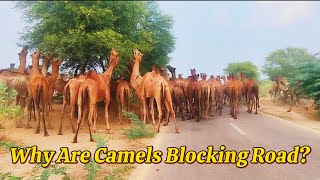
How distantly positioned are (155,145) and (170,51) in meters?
14.6

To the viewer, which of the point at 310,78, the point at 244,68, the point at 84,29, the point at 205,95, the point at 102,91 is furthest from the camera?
the point at 244,68

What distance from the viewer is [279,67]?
41531 millimetres

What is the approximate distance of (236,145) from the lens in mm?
9789

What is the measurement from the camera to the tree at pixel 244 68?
5212 centimetres

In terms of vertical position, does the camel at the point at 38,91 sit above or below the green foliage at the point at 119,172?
above

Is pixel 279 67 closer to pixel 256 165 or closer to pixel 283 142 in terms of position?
pixel 283 142

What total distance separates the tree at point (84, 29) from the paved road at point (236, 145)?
16.0 ft

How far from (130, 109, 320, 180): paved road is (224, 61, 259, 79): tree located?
38.6 m

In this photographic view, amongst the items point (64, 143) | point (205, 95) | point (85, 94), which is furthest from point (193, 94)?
point (64, 143)

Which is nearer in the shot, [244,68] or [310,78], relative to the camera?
[310,78]

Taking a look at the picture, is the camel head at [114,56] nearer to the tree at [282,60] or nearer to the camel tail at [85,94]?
the camel tail at [85,94]

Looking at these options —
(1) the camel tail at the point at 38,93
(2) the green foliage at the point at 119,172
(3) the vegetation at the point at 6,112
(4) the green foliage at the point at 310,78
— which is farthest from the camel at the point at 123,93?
(4) the green foliage at the point at 310,78

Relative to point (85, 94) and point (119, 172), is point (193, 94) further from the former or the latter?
point (119, 172)

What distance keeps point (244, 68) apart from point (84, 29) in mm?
40528
